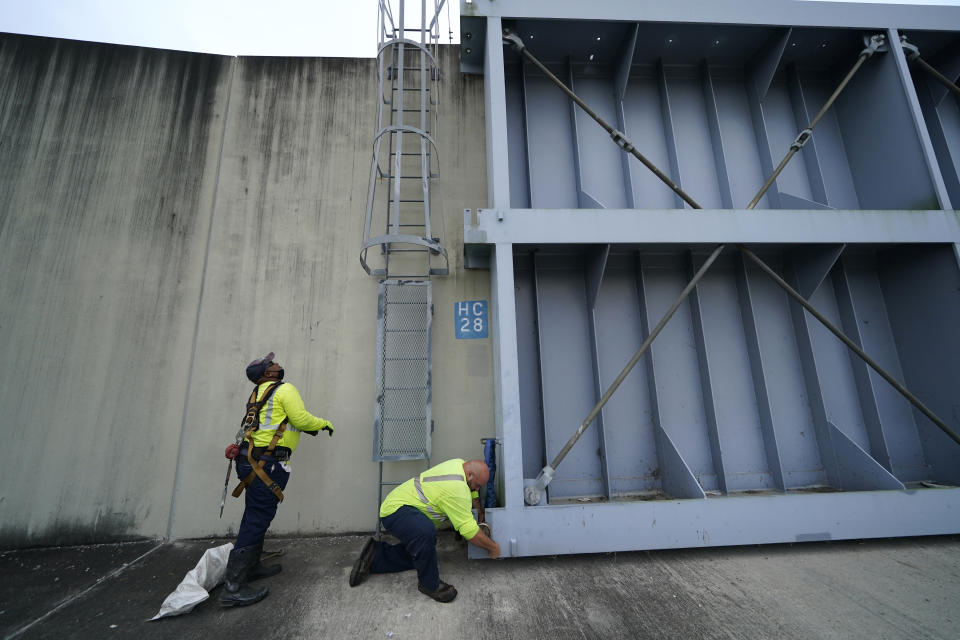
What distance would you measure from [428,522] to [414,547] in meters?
0.18

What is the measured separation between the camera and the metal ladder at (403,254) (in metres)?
3.77

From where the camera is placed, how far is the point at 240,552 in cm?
267

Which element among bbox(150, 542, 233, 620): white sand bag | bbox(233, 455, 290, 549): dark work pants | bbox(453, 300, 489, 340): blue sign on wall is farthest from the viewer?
bbox(453, 300, 489, 340): blue sign on wall

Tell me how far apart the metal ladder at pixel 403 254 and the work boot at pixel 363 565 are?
0.57 metres

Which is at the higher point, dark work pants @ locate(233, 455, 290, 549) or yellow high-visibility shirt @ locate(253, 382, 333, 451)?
yellow high-visibility shirt @ locate(253, 382, 333, 451)

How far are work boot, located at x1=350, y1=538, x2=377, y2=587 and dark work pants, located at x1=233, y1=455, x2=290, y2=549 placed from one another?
2.34ft

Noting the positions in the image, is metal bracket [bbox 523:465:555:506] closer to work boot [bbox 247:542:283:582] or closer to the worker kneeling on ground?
the worker kneeling on ground

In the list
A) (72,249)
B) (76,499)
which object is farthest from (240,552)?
(72,249)

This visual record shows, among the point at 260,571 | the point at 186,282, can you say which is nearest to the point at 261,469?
the point at 260,571

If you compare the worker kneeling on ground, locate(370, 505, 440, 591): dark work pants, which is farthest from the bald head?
locate(370, 505, 440, 591): dark work pants

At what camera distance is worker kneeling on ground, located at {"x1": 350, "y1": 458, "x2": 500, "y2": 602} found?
2615 millimetres

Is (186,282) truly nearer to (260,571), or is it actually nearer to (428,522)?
(260,571)

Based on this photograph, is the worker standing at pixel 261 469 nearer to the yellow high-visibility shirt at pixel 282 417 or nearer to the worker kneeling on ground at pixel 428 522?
the yellow high-visibility shirt at pixel 282 417

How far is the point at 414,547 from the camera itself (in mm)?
2625
